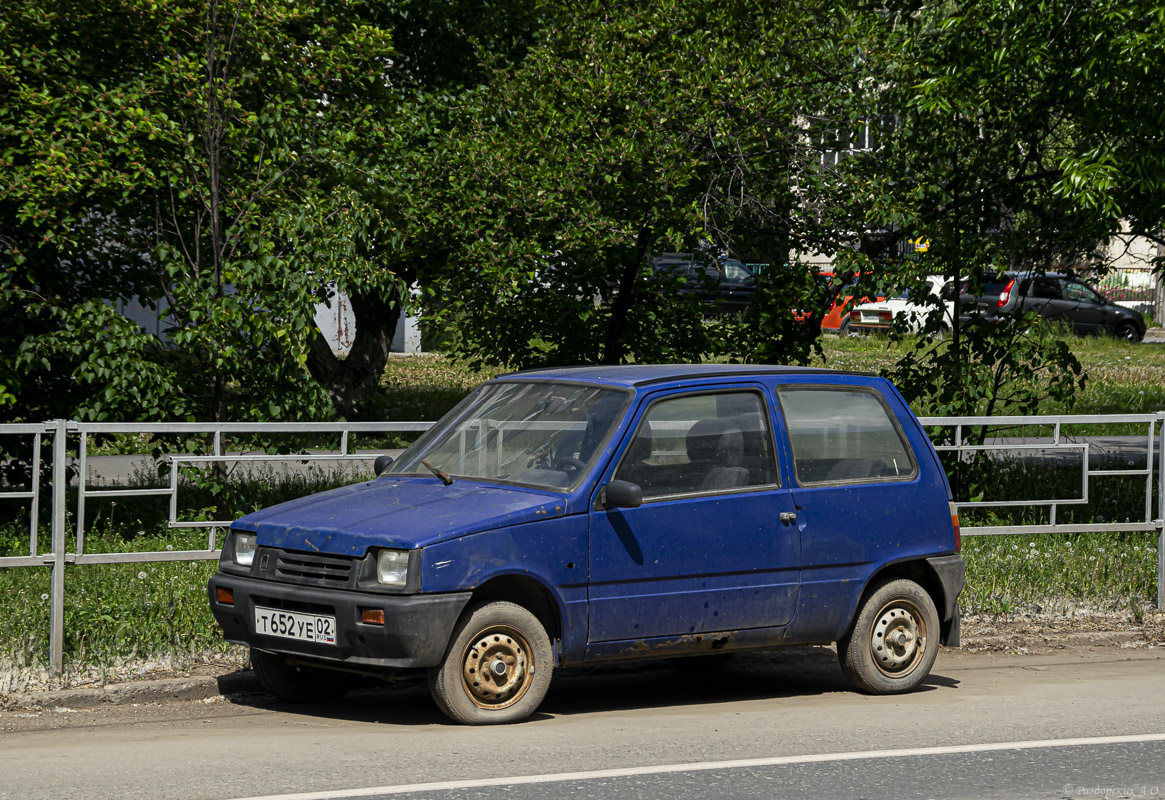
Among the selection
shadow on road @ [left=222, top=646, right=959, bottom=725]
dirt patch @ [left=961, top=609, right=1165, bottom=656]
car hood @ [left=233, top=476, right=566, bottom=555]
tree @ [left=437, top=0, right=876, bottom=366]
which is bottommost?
shadow on road @ [left=222, top=646, right=959, bottom=725]

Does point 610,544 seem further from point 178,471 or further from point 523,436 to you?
point 178,471

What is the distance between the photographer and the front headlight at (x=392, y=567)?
6.34 meters

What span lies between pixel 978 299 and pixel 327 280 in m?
6.30

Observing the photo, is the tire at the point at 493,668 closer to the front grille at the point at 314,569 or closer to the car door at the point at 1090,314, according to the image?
the front grille at the point at 314,569

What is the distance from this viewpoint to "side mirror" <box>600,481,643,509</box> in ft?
21.7

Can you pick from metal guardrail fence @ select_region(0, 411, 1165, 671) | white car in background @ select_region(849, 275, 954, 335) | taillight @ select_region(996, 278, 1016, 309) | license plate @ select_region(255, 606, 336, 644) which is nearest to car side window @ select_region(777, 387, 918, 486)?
metal guardrail fence @ select_region(0, 411, 1165, 671)

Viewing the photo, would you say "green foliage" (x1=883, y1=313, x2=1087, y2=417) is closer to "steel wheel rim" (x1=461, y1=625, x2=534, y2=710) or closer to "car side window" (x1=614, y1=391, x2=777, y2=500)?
"car side window" (x1=614, y1=391, x2=777, y2=500)

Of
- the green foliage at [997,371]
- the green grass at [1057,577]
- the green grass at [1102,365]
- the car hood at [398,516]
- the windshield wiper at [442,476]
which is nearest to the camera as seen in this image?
the car hood at [398,516]

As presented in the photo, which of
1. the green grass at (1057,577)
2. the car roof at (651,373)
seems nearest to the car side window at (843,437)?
the car roof at (651,373)

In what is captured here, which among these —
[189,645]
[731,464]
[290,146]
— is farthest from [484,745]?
[290,146]

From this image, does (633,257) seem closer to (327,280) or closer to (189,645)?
(327,280)

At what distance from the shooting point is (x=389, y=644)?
20.7 ft

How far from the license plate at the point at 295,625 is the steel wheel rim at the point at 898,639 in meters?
2.98

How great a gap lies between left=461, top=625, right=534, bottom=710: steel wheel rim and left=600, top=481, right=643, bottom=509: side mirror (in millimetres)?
765
